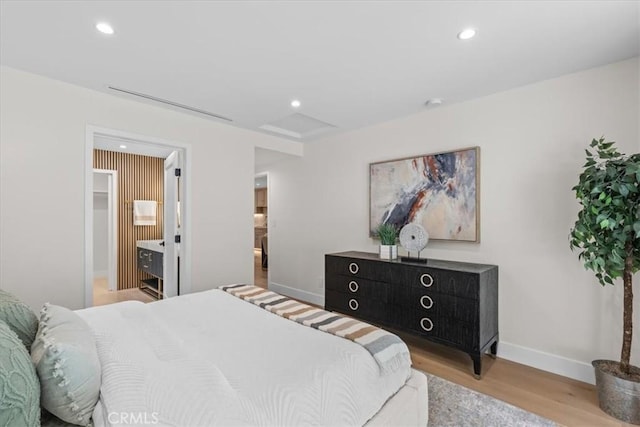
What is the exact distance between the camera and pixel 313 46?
202 centimetres

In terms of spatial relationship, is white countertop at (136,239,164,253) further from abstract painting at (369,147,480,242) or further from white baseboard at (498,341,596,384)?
white baseboard at (498,341,596,384)

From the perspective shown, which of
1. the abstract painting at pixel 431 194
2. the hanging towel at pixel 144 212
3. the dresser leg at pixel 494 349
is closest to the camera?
the dresser leg at pixel 494 349

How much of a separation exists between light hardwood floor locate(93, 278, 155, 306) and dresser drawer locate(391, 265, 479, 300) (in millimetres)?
3767

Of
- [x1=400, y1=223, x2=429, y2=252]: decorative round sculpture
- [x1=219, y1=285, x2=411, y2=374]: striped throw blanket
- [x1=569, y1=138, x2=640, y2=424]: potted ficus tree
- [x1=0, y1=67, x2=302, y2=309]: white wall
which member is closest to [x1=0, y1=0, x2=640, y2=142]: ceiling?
[x1=0, y1=67, x2=302, y2=309]: white wall

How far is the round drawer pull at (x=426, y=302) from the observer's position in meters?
2.65

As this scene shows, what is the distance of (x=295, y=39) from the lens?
1.94m

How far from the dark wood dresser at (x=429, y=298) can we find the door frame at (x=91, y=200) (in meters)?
1.71

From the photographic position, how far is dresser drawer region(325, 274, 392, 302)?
117 inches

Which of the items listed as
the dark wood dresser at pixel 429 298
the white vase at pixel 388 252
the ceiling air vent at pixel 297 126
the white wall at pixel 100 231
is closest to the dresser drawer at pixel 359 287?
the dark wood dresser at pixel 429 298

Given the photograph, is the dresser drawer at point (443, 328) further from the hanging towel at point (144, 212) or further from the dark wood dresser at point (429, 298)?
the hanging towel at point (144, 212)

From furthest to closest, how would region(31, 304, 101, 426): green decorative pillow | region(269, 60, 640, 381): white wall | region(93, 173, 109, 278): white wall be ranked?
1. region(93, 173, 109, 278): white wall
2. region(269, 60, 640, 381): white wall
3. region(31, 304, 101, 426): green decorative pillow

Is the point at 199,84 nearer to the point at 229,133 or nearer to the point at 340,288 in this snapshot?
the point at 229,133

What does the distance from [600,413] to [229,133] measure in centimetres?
415

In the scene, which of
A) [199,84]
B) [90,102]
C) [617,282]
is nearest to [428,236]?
[617,282]
